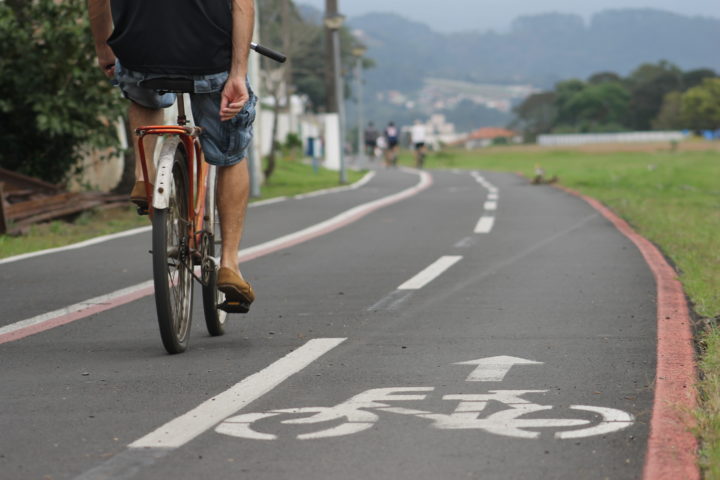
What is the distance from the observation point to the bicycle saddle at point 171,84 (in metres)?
5.93

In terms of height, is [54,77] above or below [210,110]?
above

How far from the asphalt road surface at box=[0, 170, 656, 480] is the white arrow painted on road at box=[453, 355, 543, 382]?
0.01 meters

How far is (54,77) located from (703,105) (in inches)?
6538

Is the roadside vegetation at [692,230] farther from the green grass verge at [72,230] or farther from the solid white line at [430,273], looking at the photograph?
the green grass verge at [72,230]

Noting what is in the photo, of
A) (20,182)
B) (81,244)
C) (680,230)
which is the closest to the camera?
(81,244)

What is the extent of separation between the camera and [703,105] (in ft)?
577

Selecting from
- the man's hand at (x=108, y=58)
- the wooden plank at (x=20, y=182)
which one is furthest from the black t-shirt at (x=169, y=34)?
the wooden plank at (x=20, y=182)

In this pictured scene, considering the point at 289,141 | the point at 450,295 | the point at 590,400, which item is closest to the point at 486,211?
the point at 450,295

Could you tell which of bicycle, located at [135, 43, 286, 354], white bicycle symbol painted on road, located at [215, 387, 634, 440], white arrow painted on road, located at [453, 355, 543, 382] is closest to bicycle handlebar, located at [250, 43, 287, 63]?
bicycle, located at [135, 43, 286, 354]

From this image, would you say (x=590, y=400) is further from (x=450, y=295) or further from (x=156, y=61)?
(x=450, y=295)

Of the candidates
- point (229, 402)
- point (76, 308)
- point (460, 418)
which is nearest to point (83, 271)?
point (76, 308)

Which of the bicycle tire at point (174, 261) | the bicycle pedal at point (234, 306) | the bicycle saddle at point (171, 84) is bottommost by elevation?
the bicycle pedal at point (234, 306)

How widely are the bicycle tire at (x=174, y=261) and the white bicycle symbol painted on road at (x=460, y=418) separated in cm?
109

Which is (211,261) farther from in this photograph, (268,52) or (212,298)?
(268,52)
